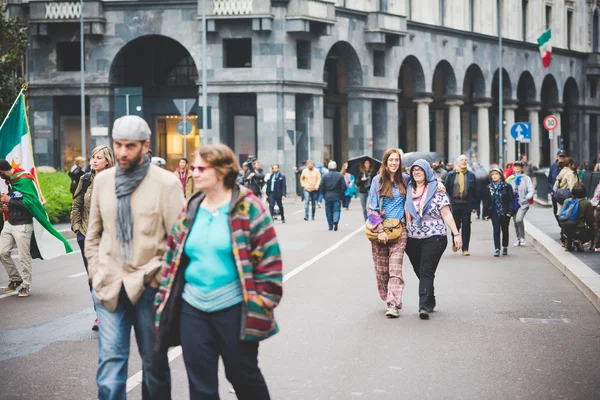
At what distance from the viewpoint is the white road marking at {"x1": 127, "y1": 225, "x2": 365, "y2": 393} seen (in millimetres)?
7977

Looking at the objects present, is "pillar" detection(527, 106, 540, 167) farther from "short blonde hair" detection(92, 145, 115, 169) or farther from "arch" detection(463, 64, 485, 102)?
"short blonde hair" detection(92, 145, 115, 169)

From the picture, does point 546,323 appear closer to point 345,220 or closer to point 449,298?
point 449,298

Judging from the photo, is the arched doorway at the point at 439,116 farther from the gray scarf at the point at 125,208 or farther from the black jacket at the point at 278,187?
the gray scarf at the point at 125,208

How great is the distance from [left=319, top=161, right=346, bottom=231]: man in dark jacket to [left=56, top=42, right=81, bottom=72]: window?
2097 centimetres

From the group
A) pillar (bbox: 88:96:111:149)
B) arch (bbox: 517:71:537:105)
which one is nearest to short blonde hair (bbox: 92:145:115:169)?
pillar (bbox: 88:96:111:149)

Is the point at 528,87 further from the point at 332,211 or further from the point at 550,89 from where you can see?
the point at 332,211

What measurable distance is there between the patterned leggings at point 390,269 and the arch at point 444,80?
154ft

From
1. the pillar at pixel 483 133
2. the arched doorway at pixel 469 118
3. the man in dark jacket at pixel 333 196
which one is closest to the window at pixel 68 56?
the man in dark jacket at pixel 333 196

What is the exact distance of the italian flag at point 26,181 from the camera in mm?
13398

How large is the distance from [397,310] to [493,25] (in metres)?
53.0

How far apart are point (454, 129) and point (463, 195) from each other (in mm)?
39649

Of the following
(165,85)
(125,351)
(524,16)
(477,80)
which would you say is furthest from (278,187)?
(524,16)

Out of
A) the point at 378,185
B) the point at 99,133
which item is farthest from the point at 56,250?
the point at 99,133

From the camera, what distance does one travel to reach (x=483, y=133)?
62.6 meters
